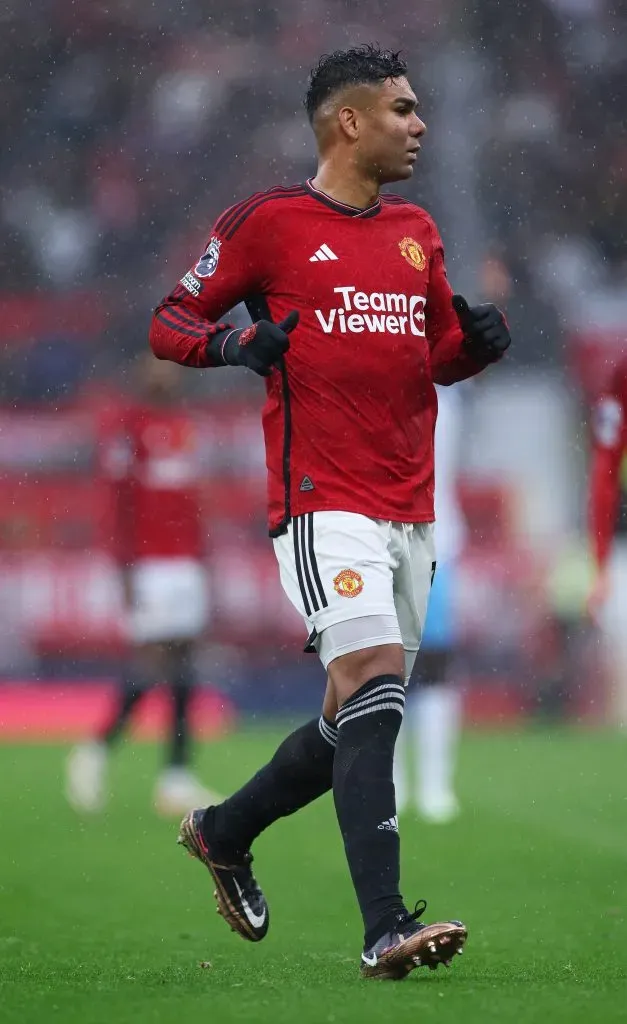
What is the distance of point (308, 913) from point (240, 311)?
8951mm

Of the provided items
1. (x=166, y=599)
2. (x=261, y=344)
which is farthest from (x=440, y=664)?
(x=261, y=344)

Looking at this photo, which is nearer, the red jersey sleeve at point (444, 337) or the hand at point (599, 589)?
the red jersey sleeve at point (444, 337)

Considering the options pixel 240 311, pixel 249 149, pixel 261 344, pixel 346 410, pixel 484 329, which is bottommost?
pixel 346 410

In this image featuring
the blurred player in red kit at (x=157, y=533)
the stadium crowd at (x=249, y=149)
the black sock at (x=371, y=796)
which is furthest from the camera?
the stadium crowd at (x=249, y=149)

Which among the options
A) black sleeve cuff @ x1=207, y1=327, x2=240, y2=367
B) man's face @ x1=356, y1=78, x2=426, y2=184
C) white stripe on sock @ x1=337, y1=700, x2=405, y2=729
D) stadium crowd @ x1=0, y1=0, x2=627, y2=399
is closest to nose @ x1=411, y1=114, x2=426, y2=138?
man's face @ x1=356, y1=78, x2=426, y2=184

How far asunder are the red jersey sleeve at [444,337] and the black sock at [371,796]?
34.0 inches

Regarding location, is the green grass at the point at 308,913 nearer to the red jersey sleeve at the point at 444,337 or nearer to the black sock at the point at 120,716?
the black sock at the point at 120,716

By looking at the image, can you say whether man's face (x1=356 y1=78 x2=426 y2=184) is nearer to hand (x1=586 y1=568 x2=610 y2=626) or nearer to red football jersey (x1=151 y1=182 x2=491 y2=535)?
red football jersey (x1=151 y1=182 x2=491 y2=535)

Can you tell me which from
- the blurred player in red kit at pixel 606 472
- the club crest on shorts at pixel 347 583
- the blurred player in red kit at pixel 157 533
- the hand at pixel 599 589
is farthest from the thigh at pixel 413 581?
the blurred player in red kit at pixel 157 533

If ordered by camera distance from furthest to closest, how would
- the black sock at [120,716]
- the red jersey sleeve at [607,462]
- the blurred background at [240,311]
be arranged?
1. the blurred background at [240,311]
2. the black sock at [120,716]
3. the red jersey sleeve at [607,462]

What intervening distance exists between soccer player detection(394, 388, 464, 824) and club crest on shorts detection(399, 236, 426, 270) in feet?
9.71

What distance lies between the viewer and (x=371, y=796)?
136 inches

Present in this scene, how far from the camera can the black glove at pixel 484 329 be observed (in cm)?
395

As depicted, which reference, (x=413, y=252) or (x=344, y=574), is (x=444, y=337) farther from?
(x=344, y=574)
